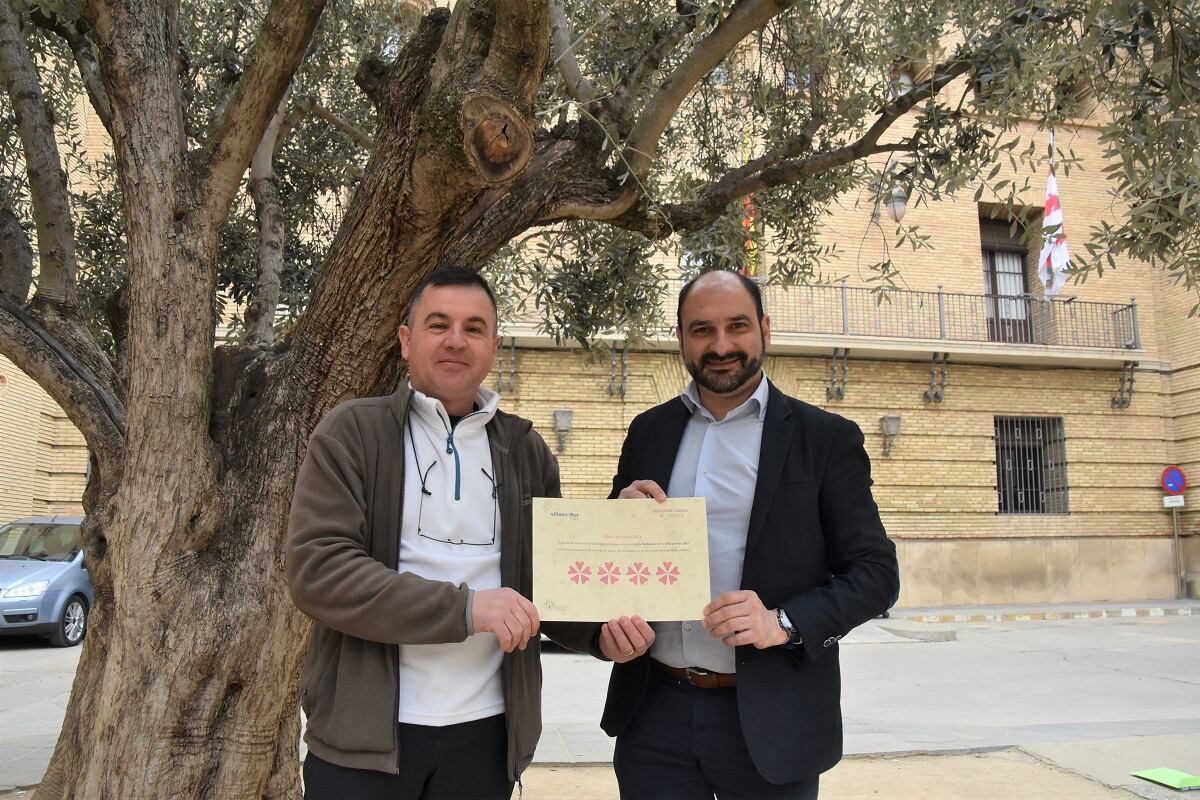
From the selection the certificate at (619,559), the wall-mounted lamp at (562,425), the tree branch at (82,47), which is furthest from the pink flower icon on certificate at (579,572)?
the wall-mounted lamp at (562,425)

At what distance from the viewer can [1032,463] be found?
19.0 meters

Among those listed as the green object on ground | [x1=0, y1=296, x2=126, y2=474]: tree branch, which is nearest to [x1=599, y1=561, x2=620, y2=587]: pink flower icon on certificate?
[x1=0, y1=296, x2=126, y2=474]: tree branch

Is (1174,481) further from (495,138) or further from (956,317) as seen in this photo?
(495,138)

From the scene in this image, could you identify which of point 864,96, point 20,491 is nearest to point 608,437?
point 20,491

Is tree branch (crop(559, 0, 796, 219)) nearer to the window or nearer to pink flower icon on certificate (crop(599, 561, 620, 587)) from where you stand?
pink flower icon on certificate (crop(599, 561, 620, 587))

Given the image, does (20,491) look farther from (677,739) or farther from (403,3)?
(677,739)

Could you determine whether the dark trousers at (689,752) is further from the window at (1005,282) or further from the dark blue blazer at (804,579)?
the window at (1005,282)

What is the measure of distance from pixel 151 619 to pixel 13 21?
3.35 m

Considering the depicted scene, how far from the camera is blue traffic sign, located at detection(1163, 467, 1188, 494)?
18859 mm

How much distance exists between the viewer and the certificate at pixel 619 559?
214cm

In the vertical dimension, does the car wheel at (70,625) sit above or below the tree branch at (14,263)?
below

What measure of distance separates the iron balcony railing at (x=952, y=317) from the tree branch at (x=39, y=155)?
13222 millimetres

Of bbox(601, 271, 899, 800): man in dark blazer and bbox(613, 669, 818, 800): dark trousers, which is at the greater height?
bbox(601, 271, 899, 800): man in dark blazer

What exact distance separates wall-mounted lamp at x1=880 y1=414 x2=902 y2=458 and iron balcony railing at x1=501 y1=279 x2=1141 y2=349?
1747mm
